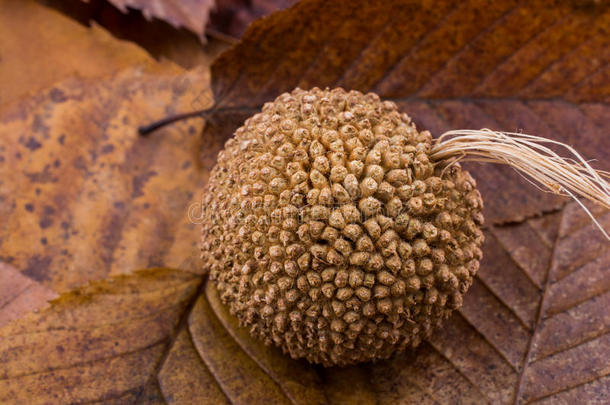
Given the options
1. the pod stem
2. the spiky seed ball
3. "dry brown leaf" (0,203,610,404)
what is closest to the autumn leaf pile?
"dry brown leaf" (0,203,610,404)

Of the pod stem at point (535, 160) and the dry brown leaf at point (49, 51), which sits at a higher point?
the pod stem at point (535, 160)

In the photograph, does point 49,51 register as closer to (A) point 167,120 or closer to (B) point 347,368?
(A) point 167,120

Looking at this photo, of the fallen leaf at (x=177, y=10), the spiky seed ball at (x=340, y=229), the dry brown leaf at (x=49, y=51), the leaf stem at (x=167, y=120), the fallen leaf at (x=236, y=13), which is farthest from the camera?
the fallen leaf at (x=236, y=13)

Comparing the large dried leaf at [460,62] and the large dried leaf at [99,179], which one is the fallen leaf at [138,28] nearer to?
the large dried leaf at [99,179]

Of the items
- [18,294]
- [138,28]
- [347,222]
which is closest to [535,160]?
[347,222]

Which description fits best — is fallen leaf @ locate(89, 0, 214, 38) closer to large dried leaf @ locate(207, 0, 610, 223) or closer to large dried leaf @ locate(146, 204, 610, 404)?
large dried leaf @ locate(207, 0, 610, 223)

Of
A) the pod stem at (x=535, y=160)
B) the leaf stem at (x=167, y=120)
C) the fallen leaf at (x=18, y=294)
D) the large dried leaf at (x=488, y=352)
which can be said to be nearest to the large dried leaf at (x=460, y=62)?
the leaf stem at (x=167, y=120)

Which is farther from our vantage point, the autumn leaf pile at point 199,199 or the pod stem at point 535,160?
the autumn leaf pile at point 199,199

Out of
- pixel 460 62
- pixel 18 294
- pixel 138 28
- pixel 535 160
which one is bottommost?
pixel 18 294
